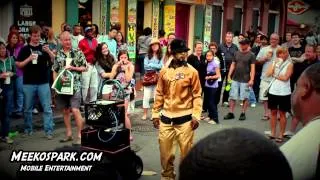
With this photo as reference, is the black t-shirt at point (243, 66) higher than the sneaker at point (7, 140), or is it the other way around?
the black t-shirt at point (243, 66)

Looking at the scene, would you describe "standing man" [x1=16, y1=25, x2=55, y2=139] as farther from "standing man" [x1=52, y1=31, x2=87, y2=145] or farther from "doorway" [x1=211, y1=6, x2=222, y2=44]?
"doorway" [x1=211, y1=6, x2=222, y2=44]

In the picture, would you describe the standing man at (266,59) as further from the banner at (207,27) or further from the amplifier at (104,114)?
the banner at (207,27)

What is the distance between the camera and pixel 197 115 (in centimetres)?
575

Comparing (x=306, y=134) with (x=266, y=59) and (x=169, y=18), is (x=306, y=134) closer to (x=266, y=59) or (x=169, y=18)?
(x=266, y=59)

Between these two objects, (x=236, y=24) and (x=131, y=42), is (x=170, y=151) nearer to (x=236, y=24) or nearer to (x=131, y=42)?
(x=131, y=42)

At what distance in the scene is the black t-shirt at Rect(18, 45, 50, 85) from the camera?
317 inches

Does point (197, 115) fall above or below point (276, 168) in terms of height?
below

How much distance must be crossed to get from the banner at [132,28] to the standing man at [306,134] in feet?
41.3

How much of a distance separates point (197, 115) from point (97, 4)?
8814 mm

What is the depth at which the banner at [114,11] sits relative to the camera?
1420 cm

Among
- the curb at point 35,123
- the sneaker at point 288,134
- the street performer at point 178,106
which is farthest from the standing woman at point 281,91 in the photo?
the curb at point 35,123

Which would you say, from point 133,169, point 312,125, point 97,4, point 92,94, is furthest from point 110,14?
point 312,125

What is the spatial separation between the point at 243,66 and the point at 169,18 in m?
7.08

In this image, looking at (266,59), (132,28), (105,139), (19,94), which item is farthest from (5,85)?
(132,28)
